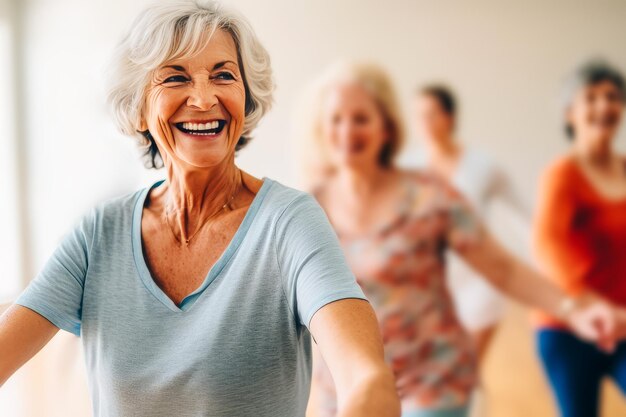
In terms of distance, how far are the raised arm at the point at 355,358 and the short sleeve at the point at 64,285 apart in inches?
15.1

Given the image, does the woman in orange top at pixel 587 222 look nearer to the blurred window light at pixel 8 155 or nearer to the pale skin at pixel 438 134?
the pale skin at pixel 438 134

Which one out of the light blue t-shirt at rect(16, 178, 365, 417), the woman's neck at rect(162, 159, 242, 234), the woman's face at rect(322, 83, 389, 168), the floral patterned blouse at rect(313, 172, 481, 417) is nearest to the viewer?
the light blue t-shirt at rect(16, 178, 365, 417)

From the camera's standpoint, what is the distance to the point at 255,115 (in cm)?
101

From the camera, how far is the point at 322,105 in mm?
2334

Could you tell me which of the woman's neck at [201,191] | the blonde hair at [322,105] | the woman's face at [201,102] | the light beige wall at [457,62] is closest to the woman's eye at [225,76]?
the woman's face at [201,102]

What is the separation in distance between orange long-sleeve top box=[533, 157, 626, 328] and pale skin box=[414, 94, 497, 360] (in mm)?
315

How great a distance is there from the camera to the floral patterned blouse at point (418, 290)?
2.13 metres

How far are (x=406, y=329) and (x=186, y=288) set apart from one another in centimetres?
137

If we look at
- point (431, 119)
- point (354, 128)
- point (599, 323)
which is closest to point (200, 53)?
point (354, 128)

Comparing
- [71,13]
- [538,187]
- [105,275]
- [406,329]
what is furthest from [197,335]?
[71,13]

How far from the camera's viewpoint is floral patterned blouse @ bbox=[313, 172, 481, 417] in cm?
213

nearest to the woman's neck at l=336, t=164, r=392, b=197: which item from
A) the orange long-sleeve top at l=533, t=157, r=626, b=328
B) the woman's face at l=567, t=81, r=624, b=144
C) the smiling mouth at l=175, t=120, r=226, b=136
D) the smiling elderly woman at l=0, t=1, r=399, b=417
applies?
the orange long-sleeve top at l=533, t=157, r=626, b=328

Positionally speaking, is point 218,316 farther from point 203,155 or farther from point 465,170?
point 465,170

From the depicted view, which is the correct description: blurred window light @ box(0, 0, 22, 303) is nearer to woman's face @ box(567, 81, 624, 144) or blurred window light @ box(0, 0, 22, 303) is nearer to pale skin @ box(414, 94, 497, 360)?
pale skin @ box(414, 94, 497, 360)
